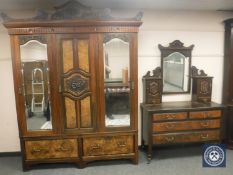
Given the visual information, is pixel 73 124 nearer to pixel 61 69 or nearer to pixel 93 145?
pixel 93 145

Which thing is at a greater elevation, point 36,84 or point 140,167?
point 36,84

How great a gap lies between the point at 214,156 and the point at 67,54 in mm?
2237

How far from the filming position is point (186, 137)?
125 inches

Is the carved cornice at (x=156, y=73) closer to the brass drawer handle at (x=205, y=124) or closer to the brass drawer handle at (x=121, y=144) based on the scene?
the brass drawer handle at (x=205, y=124)

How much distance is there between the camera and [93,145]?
303cm

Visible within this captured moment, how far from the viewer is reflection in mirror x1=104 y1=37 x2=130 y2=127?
9.59ft

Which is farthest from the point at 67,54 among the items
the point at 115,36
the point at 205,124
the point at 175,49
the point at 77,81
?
the point at 205,124

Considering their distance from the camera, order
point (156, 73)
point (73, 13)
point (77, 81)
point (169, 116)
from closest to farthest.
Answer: point (73, 13), point (77, 81), point (169, 116), point (156, 73)

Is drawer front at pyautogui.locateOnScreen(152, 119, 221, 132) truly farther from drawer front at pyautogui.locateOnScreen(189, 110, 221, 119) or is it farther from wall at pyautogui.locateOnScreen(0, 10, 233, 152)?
wall at pyautogui.locateOnScreen(0, 10, 233, 152)

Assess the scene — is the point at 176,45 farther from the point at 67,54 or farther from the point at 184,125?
the point at 67,54

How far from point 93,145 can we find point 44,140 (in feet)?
2.10

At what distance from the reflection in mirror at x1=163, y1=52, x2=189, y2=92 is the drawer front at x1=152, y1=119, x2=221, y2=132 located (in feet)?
2.01

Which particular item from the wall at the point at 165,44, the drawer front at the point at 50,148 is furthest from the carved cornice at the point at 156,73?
the drawer front at the point at 50,148

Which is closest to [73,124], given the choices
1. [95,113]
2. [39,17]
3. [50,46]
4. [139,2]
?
[95,113]
